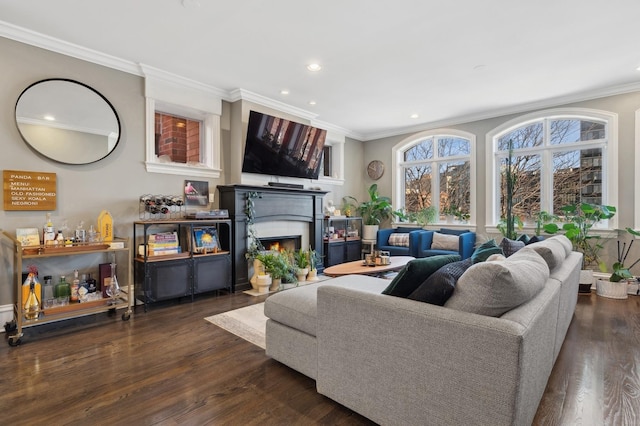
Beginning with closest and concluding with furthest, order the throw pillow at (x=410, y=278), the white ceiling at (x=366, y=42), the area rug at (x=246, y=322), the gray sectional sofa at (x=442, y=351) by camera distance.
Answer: the gray sectional sofa at (x=442, y=351)
the throw pillow at (x=410, y=278)
the white ceiling at (x=366, y=42)
the area rug at (x=246, y=322)

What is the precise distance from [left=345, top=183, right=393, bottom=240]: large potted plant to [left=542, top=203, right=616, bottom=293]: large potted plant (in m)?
2.73

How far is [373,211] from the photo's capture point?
6742 mm

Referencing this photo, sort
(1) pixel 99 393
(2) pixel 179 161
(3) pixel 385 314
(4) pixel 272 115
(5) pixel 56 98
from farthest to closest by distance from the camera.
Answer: (4) pixel 272 115 → (2) pixel 179 161 → (5) pixel 56 98 → (1) pixel 99 393 → (3) pixel 385 314

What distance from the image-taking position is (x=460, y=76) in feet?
13.3

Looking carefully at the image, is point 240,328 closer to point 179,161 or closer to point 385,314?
point 385,314

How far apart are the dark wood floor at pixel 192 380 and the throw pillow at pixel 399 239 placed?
9.91 ft

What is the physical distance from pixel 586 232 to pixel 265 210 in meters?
4.52

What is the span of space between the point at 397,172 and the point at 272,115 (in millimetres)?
3018

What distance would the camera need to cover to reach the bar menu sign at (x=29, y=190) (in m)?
2.99

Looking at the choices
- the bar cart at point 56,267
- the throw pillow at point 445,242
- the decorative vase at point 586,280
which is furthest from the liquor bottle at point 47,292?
the decorative vase at point 586,280

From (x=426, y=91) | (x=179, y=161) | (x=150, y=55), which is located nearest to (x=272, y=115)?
(x=179, y=161)

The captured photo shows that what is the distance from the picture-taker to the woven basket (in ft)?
13.3

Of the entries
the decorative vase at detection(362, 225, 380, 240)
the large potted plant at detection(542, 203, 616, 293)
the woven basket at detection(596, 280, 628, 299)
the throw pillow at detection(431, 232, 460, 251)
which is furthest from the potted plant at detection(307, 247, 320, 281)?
the woven basket at detection(596, 280, 628, 299)

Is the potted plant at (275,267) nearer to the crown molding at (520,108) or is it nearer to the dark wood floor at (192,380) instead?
the dark wood floor at (192,380)
